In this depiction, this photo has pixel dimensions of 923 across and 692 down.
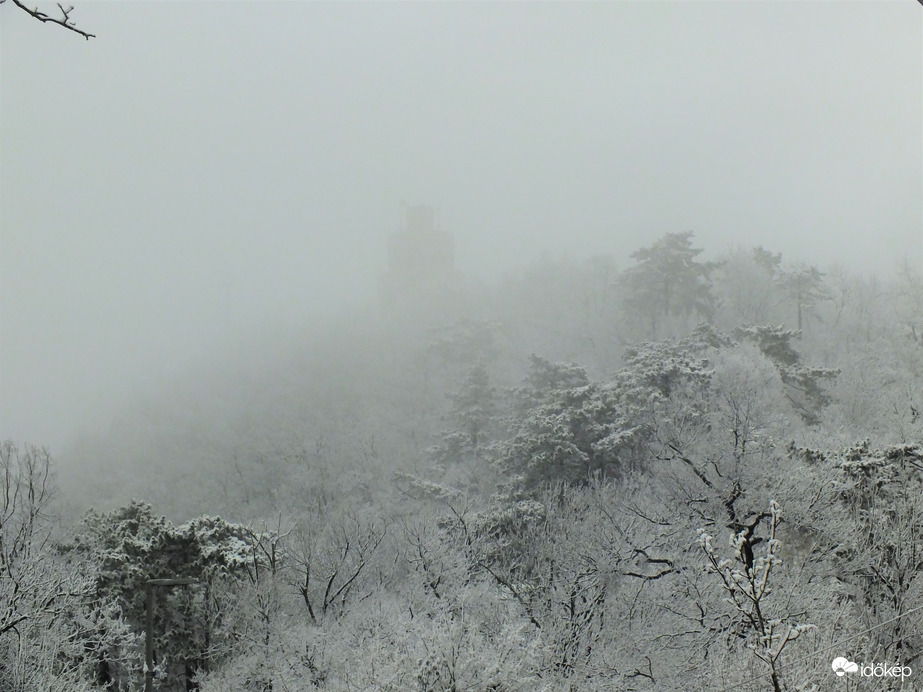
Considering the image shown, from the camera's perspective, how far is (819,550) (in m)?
18.8

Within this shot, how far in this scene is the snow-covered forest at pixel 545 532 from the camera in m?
14.8

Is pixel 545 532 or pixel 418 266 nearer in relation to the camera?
pixel 545 532

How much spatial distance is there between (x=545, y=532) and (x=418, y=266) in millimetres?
71377

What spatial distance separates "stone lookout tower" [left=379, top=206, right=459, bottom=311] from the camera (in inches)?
3371

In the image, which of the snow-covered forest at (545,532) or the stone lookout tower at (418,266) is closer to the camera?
the snow-covered forest at (545,532)

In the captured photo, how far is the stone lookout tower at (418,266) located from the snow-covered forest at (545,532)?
103 feet

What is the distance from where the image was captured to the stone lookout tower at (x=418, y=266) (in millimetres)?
85625

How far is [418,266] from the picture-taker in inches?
3686

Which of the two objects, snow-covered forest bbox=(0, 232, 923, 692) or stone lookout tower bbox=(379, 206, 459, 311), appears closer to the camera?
snow-covered forest bbox=(0, 232, 923, 692)

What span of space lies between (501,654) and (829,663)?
606 cm

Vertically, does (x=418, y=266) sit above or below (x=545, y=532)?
above

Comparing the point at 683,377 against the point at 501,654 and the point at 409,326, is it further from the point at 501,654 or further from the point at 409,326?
the point at 409,326

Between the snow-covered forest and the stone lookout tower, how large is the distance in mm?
31498

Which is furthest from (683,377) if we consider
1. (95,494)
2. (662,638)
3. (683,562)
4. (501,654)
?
(95,494)
